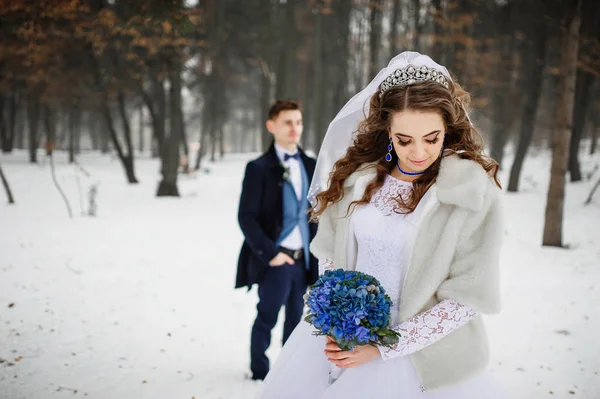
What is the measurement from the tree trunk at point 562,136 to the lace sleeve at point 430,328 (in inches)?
236

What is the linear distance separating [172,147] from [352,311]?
12894 millimetres

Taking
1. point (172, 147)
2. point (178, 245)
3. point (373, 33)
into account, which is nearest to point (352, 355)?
point (178, 245)

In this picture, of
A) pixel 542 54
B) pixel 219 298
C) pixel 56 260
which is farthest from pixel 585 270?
pixel 542 54

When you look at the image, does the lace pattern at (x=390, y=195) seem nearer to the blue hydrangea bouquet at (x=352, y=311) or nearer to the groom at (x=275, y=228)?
the blue hydrangea bouquet at (x=352, y=311)

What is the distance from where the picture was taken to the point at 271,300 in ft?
12.0

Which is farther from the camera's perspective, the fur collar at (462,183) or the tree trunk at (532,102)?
the tree trunk at (532,102)

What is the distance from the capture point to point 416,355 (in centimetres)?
191

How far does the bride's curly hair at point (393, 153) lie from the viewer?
1.96 m

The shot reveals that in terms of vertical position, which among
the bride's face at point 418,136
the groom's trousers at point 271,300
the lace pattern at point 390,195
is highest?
the bride's face at point 418,136

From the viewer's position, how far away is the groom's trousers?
3.66 meters

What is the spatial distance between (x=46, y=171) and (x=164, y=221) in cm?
902

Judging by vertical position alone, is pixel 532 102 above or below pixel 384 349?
above

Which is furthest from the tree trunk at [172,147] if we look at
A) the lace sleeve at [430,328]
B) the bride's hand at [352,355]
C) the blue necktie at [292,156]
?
the lace sleeve at [430,328]

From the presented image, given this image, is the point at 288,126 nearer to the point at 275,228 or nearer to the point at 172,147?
the point at 275,228
